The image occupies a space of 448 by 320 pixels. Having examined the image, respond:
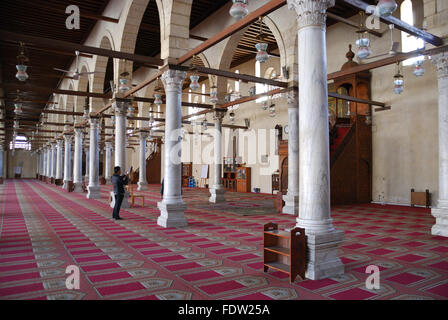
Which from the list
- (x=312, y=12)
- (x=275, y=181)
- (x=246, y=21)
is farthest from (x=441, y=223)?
(x=275, y=181)

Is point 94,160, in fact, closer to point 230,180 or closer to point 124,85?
point 124,85

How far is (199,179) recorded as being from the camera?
25.4m

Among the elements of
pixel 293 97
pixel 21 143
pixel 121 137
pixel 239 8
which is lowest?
pixel 121 137

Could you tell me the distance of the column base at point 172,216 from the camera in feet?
25.4

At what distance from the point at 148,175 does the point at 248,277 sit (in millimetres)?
27647

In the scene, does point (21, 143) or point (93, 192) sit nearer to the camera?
point (93, 192)

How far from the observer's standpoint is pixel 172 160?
8.01 m

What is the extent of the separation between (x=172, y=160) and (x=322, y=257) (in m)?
4.66

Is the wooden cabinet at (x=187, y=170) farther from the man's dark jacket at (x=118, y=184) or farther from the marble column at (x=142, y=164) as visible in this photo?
the man's dark jacket at (x=118, y=184)

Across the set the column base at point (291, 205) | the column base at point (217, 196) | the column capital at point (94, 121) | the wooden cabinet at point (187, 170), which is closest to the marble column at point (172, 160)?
the column base at point (291, 205)

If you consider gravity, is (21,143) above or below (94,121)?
above
